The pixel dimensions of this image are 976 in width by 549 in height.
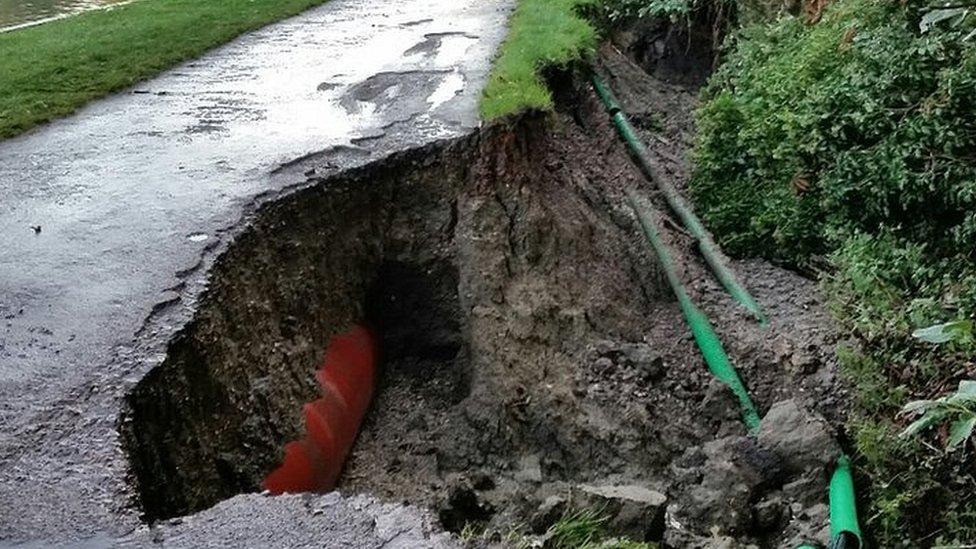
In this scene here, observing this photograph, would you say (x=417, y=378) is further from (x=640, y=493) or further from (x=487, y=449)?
(x=640, y=493)

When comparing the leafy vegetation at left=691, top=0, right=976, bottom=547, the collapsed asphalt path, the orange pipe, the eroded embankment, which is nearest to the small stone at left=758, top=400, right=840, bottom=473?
the eroded embankment

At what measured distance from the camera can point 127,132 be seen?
7402 mm

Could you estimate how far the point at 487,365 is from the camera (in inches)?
247

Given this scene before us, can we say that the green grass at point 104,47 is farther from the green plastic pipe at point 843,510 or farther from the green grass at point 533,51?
the green plastic pipe at point 843,510

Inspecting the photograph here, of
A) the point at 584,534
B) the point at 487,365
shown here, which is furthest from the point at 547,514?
the point at 487,365

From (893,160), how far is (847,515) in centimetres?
272

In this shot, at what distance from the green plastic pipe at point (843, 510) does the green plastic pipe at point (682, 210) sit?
75.8 inches

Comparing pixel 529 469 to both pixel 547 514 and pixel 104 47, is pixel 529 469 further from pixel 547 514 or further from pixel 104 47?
pixel 104 47

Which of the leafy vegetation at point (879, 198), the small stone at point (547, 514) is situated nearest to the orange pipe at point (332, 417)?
the small stone at point (547, 514)

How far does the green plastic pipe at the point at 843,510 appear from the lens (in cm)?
466

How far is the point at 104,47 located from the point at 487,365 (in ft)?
20.3

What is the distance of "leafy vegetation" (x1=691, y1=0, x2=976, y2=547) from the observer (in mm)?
4969

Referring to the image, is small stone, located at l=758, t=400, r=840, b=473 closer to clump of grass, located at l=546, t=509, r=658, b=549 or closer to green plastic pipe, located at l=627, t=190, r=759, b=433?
green plastic pipe, located at l=627, t=190, r=759, b=433

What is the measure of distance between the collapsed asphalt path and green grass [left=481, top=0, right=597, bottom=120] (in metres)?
0.26
